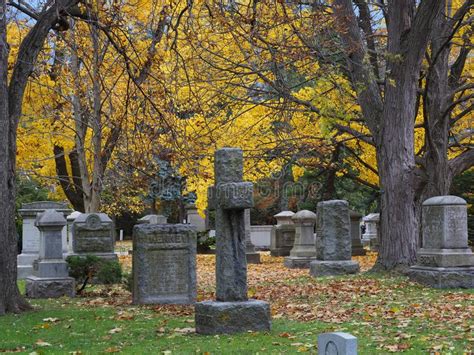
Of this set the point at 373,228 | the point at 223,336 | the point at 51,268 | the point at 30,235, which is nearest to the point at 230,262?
the point at 223,336

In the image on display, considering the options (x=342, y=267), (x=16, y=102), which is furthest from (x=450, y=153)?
(x=16, y=102)

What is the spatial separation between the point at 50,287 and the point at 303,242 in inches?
423

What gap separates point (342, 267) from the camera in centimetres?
1856

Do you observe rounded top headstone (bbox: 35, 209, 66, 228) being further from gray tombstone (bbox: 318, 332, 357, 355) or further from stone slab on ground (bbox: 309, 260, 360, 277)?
gray tombstone (bbox: 318, 332, 357, 355)

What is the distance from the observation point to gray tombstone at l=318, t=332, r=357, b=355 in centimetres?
438

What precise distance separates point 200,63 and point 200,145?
200cm

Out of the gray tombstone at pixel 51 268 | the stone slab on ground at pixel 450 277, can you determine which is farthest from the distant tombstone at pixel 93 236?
the stone slab on ground at pixel 450 277

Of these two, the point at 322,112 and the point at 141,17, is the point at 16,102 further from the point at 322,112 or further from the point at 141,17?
the point at 141,17

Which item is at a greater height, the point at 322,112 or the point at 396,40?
the point at 396,40

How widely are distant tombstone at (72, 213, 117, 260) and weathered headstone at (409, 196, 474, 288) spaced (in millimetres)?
7862

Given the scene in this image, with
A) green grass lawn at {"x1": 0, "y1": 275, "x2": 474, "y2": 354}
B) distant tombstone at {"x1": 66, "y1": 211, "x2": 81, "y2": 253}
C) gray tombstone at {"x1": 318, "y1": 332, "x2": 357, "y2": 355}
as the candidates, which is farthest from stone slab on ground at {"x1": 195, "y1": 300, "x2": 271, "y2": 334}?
distant tombstone at {"x1": 66, "y1": 211, "x2": 81, "y2": 253}

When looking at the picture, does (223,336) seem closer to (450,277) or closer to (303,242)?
(450,277)

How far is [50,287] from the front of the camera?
14.9 metres

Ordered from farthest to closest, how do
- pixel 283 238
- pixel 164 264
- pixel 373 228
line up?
1. pixel 373 228
2. pixel 283 238
3. pixel 164 264
